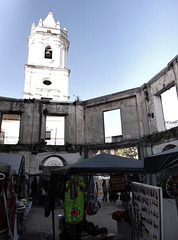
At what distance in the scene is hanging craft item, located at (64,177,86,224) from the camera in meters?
4.82

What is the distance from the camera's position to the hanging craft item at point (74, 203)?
4.82 metres

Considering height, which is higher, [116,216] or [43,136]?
[43,136]

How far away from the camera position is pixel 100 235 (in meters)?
5.21

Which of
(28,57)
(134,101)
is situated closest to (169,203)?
(134,101)

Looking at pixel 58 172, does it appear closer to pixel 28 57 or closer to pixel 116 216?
pixel 116 216

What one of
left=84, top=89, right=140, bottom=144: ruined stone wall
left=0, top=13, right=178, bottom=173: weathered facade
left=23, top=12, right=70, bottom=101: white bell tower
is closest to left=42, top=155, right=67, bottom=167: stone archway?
left=0, top=13, right=178, bottom=173: weathered facade

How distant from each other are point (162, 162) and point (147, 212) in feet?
3.64

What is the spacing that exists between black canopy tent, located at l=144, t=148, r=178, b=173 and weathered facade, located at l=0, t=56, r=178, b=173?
9.40 metres

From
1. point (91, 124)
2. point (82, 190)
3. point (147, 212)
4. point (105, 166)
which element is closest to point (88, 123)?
point (91, 124)

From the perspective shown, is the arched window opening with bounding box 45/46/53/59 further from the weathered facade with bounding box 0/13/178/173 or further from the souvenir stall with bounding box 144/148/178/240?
the souvenir stall with bounding box 144/148/178/240

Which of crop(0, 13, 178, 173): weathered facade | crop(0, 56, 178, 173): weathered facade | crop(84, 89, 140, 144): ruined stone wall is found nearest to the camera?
crop(0, 13, 178, 173): weathered facade

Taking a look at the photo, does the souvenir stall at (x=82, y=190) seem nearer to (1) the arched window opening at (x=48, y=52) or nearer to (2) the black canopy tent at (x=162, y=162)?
(2) the black canopy tent at (x=162, y=162)

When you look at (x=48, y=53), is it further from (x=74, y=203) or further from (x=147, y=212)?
(x=147, y=212)

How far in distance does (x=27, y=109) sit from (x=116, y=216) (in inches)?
527
